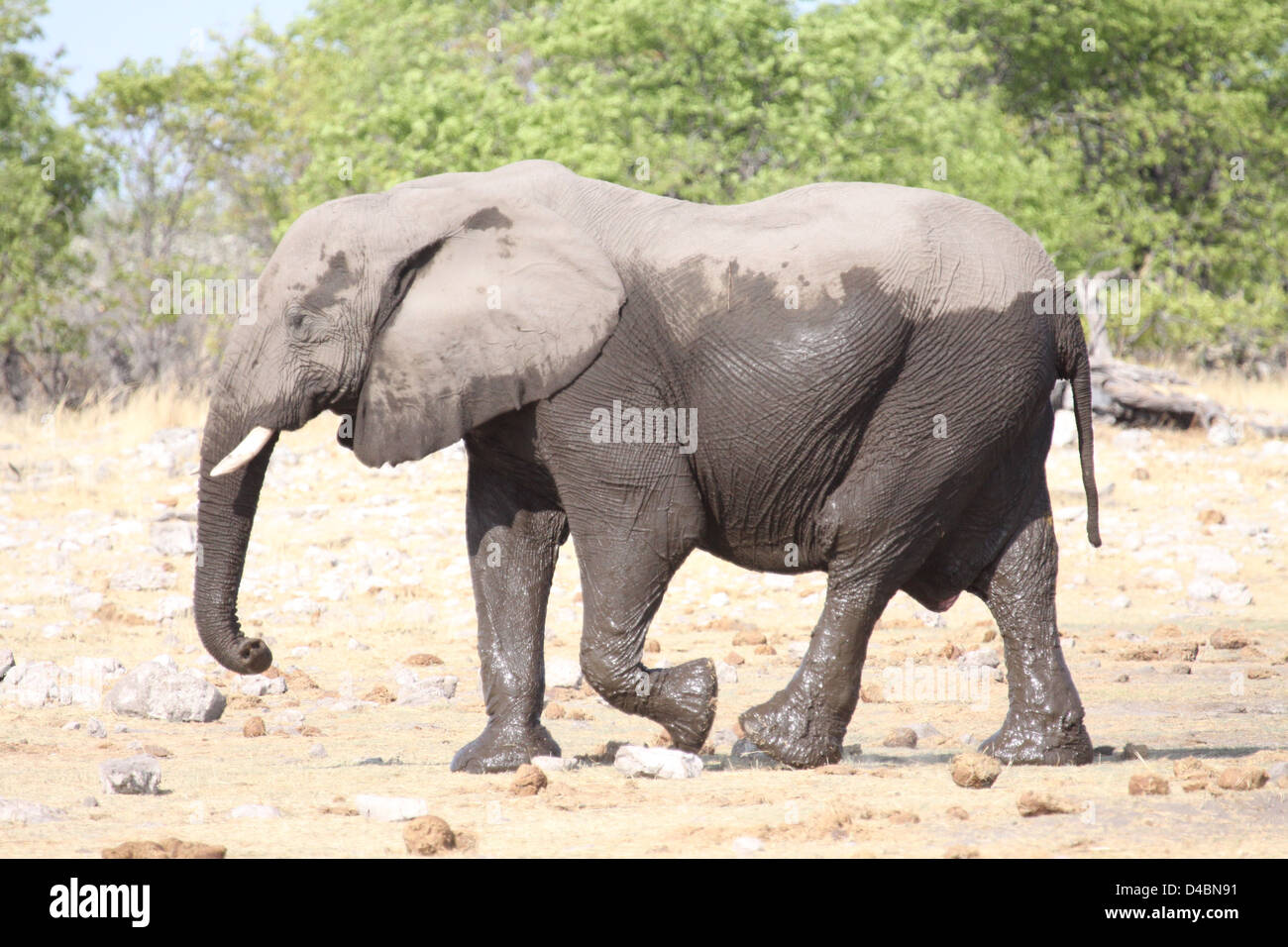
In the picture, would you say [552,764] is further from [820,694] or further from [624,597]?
[820,694]

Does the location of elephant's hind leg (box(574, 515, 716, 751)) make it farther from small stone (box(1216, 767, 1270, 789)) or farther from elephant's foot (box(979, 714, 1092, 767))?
small stone (box(1216, 767, 1270, 789))

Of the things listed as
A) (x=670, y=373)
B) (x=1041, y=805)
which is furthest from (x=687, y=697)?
(x=1041, y=805)

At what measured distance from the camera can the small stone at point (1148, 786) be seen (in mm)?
5789

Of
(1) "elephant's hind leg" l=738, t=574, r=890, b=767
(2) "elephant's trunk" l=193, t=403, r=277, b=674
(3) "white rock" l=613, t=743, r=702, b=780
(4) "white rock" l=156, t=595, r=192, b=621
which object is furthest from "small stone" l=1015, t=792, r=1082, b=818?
(4) "white rock" l=156, t=595, r=192, b=621

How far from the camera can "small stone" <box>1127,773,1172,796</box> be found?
19.0 feet

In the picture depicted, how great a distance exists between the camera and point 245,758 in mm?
7113

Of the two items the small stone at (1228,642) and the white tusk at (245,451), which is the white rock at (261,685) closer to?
the white tusk at (245,451)

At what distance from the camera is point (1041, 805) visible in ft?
17.9

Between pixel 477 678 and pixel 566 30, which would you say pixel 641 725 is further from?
pixel 566 30

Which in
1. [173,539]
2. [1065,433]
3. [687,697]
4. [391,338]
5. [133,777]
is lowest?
[133,777]

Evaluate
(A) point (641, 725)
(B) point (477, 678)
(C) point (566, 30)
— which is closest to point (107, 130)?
(C) point (566, 30)

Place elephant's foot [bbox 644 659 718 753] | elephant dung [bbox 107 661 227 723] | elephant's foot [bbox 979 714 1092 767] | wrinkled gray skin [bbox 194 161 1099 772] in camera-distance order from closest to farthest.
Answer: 1. wrinkled gray skin [bbox 194 161 1099 772]
2. elephant's foot [bbox 644 659 718 753]
3. elephant's foot [bbox 979 714 1092 767]
4. elephant dung [bbox 107 661 227 723]

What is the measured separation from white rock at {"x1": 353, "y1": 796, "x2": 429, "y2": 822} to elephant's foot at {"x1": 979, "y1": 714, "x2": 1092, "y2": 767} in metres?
2.55

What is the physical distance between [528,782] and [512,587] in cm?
102
